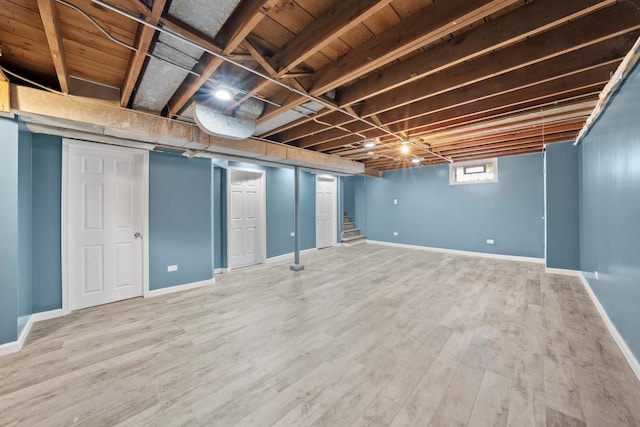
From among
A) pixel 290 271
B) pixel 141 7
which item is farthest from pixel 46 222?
pixel 290 271

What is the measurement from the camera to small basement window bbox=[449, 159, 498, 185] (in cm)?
621

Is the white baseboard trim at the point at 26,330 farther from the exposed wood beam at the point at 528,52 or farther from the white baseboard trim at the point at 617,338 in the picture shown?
the white baseboard trim at the point at 617,338

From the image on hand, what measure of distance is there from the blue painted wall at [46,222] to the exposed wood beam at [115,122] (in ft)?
2.45

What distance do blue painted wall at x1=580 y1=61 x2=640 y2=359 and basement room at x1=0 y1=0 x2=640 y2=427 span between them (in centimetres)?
3

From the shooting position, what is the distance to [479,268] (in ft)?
17.1

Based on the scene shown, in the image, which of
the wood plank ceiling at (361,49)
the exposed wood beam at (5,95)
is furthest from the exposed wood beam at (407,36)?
the exposed wood beam at (5,95)

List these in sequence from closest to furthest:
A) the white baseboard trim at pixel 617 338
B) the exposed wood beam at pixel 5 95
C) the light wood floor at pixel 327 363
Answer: the light wood floor at pixel 327 363 < the white baseboard trim at pixel 617 338 < the exposed wood beam at pixel 5 95

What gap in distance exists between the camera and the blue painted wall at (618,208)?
78.1 inches

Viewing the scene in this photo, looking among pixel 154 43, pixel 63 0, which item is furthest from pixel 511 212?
pixel 63 0

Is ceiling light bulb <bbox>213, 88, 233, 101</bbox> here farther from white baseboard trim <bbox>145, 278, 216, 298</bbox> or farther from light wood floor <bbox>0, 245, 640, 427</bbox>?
white baseboard trim <bbox>145, 278, 216, 298</bbox>

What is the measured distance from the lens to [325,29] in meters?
1.65

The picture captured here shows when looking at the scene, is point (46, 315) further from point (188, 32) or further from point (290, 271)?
point (188, 32)

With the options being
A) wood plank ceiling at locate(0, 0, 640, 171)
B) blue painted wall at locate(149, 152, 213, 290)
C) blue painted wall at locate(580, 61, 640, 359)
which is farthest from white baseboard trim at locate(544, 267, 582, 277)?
blue painted wall at locate(149, 152, 213, 290)

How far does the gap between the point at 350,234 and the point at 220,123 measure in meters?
6.38
